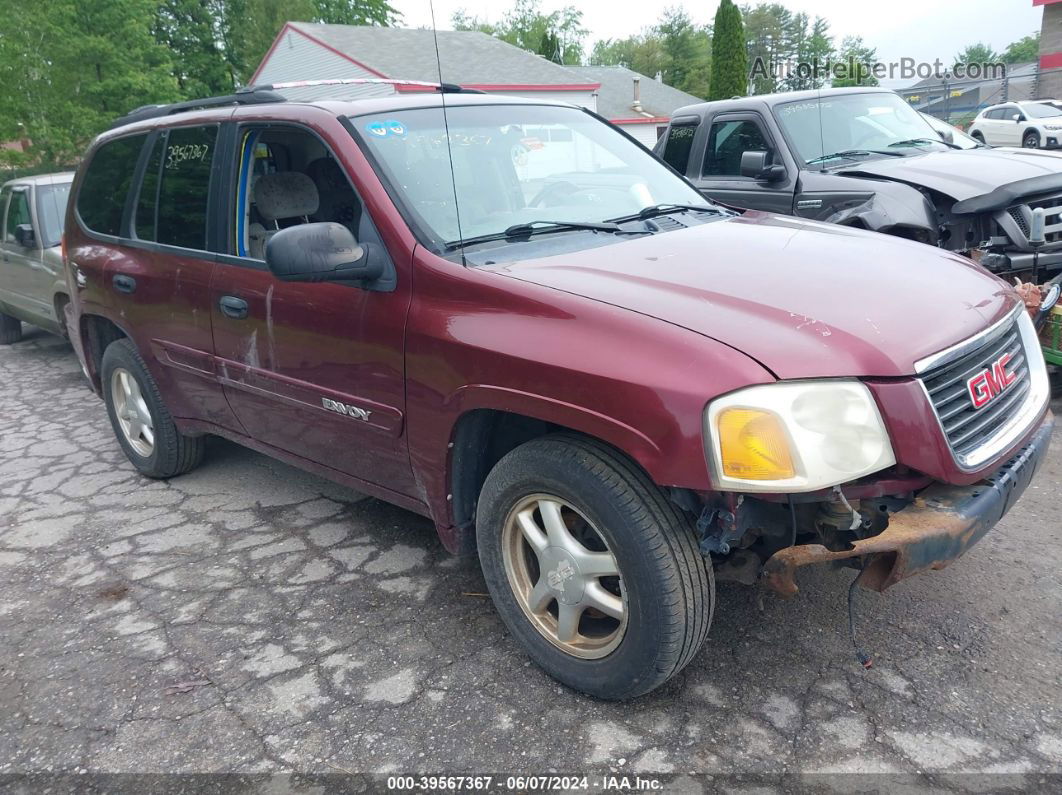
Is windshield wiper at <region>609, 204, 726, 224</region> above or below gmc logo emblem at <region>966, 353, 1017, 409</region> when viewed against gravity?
above

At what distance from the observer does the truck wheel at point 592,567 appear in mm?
2467

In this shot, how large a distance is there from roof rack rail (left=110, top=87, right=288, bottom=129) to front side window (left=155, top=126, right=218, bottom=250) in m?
0.18

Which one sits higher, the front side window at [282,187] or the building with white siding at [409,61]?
the building with white siding at [409,61]

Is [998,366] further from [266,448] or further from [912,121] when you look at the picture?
[912,121]

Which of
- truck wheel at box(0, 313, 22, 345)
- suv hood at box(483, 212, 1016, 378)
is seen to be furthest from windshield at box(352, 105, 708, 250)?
truck wheel at box(0, 313, 22, 345)

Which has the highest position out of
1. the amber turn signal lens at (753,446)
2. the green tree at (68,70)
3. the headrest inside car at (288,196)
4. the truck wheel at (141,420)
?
the green tree at (68,70)

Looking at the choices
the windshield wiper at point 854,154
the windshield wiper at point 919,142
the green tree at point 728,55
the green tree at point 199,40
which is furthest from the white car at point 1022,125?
the green tree at point 199,40

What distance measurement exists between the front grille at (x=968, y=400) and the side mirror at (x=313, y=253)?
70.9 inches

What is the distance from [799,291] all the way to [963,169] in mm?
4108

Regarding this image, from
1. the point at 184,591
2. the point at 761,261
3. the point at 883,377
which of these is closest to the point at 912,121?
the point at 761,261

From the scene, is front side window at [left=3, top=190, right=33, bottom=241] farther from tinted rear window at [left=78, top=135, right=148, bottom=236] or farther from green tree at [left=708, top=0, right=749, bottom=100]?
green tree at [left=708, top=0, right=749, bottom=100]

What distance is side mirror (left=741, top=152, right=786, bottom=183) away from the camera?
6508 millimetres

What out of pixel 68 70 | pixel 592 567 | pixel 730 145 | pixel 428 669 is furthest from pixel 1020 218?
pixel 68 70

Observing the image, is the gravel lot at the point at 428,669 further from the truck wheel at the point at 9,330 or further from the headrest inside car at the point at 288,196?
the truck wheel at the point at 9,330
